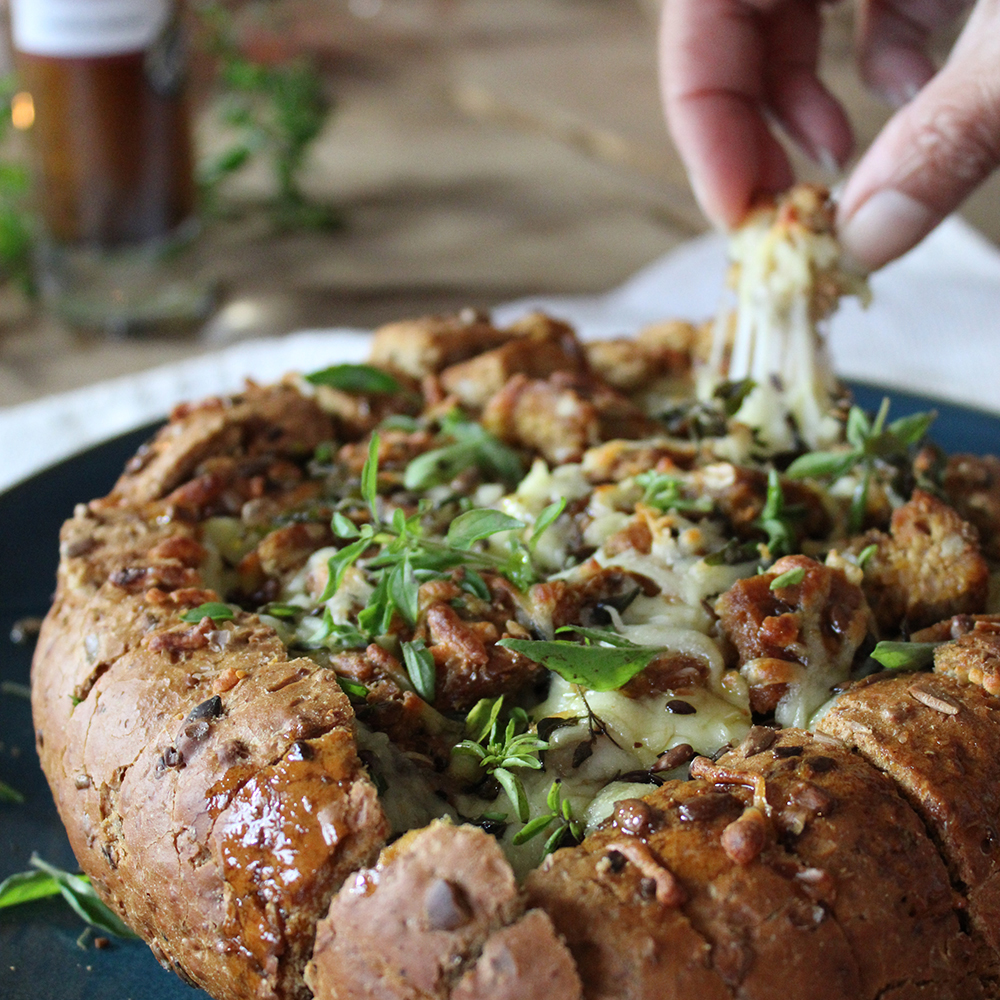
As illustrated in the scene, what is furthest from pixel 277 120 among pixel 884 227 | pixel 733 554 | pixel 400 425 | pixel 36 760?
pixel 733 554

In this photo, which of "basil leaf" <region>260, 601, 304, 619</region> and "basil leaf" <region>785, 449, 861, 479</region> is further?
"basil leaf" <region>785, 449, 861, 479</region>

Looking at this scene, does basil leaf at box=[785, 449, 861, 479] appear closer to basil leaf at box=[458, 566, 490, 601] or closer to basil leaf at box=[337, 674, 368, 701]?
basil leaf at box=[458, 566, 490, 601]

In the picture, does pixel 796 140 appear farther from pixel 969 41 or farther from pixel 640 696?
pixel 640 696

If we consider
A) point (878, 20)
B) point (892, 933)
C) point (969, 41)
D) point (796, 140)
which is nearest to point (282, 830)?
point (892, 933)

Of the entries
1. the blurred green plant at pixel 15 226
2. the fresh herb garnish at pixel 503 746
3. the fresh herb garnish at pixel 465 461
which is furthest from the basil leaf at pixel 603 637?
the blurred green plant at pixel 15 226

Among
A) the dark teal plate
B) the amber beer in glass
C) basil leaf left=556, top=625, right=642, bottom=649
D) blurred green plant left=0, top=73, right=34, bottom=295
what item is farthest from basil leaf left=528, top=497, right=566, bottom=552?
blurred green plant left=0, top=73, right=34, bottom=295
